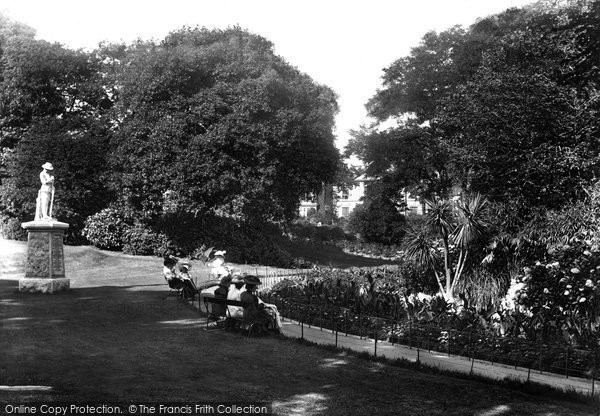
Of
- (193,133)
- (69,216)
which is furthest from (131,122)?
(69,216)

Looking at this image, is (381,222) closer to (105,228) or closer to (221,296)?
(105,228)

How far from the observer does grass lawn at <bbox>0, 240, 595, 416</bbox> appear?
7.32 m

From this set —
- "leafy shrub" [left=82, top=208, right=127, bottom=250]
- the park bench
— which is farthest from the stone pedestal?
"leafy shrub" [left=82, top=208, right=127, bottom=250]

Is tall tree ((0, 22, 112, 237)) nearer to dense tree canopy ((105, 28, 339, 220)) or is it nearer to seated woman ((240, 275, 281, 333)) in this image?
dense tree canopy ((105, 28, 339, 220))

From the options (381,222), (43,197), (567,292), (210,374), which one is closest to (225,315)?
(210,374)

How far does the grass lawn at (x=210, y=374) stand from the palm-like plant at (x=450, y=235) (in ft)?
20.1

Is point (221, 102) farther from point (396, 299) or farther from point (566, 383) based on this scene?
point (566, 383)

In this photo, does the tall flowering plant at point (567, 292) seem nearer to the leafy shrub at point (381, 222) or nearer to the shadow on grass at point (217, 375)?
the shadow on grass at point (217, 375)

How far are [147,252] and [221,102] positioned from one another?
8.74m

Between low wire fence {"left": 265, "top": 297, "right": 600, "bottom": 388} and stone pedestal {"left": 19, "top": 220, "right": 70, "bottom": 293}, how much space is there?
8610mm

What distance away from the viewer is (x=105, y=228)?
32.5 m

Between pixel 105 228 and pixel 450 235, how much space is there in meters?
21.1

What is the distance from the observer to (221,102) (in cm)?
3008

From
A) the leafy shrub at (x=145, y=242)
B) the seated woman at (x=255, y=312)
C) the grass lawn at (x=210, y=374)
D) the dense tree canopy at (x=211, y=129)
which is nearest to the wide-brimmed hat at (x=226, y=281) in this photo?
the grass lawn at (x=210, y=374)
